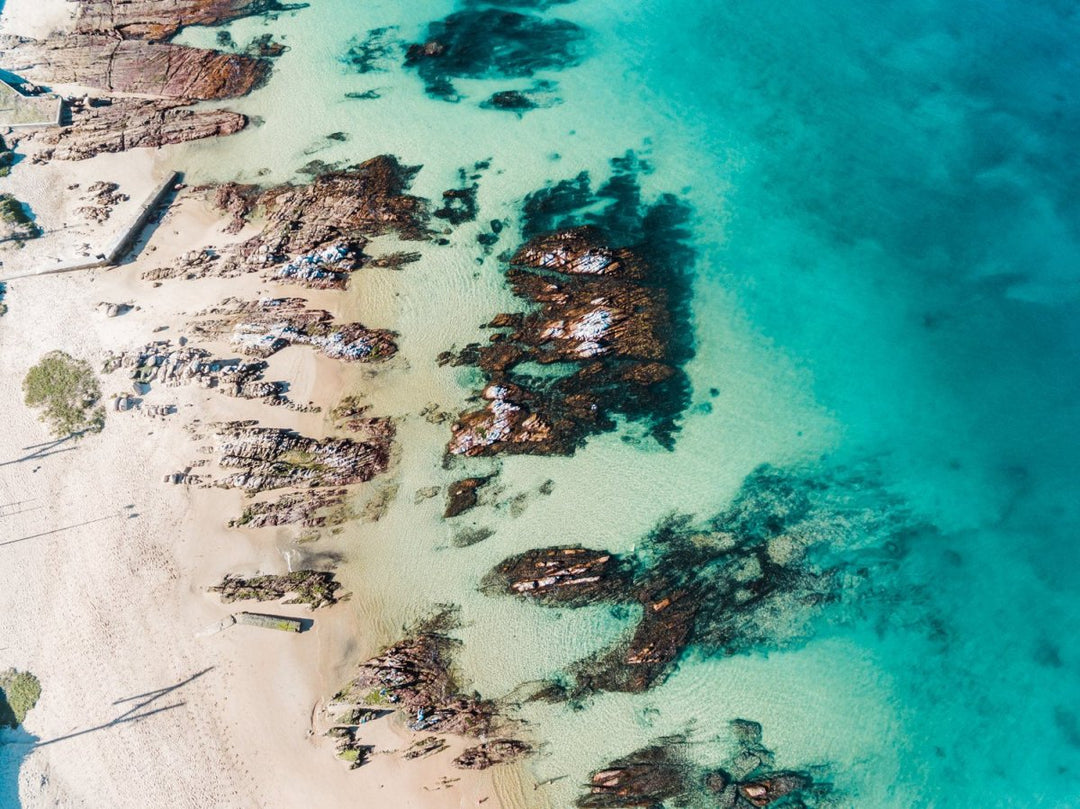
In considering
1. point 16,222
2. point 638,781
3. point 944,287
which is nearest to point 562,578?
point 638,781

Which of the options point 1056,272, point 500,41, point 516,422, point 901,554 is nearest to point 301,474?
point 516,422

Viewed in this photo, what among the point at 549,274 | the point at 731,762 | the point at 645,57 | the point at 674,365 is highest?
the point at 645,57

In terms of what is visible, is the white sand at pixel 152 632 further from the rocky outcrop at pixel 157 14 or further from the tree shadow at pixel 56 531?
the rocky outcrop at pixel 157 14

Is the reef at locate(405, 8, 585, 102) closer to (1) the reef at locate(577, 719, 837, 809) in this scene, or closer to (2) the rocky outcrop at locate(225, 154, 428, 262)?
(2) the rocky outcrop at locate(225, 154, 428, 262)

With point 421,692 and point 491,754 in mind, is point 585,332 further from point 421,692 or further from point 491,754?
point 491,754

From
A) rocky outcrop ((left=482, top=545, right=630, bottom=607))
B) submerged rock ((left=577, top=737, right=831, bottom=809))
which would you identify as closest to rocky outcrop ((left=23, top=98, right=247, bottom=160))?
rocky outcrop ((left=482, top=545, right=630, bottom=607))

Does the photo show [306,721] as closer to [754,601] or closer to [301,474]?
[301,474]
